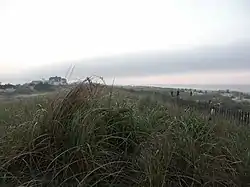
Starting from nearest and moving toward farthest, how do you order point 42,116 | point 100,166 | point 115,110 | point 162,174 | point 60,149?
1. point 162,174
2. point 100,166
3. point 60,149
4. point 42,116
5. point 115,110

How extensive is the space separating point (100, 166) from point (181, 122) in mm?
1465

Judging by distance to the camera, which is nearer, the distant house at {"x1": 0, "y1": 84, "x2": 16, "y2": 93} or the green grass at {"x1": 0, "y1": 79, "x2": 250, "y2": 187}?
the green grass at {"x1": 0, "y1": 79, "x2": 250, "y2": 187}

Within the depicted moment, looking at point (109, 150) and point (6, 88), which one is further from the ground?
point (6, 88)

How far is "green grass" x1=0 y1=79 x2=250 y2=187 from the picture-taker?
13.6ft

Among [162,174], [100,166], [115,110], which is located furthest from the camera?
[115,110]

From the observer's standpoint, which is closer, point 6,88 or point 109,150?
point 109,150

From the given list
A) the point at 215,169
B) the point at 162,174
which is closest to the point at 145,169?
the point at 162,174

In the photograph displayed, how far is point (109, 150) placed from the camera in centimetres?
463

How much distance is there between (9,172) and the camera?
4.37 meters

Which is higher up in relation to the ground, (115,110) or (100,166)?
(115,110)

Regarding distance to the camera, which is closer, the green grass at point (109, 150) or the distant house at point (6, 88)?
the green grass at point (109, 150)

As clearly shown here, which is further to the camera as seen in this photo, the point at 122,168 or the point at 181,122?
the point at 181,122

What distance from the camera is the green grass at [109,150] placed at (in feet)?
13.6

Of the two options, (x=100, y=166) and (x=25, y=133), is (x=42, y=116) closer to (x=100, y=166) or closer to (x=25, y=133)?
(x=25, y=133)
